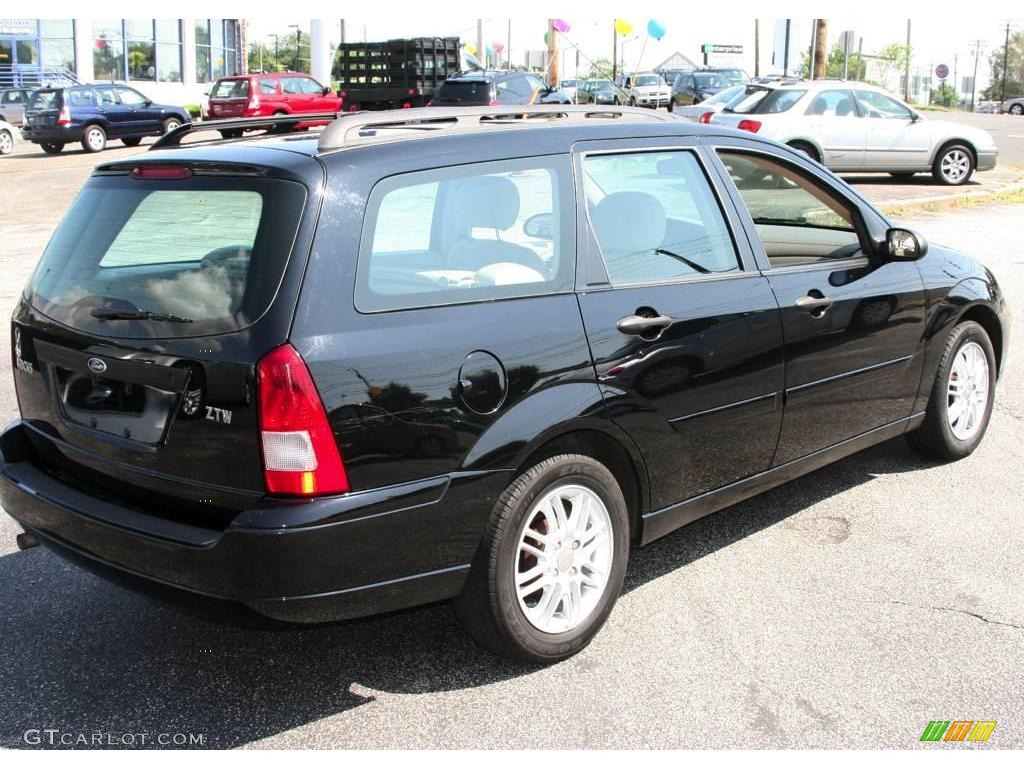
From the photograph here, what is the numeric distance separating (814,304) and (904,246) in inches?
27.4

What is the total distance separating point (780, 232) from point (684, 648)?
2078 mm

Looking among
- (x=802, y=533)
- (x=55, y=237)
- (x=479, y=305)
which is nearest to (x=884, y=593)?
(x=802, y=533)

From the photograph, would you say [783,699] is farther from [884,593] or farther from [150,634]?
[150,634]

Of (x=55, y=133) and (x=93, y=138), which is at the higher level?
(x=55, y=133)

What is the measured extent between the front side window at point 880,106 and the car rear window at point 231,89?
56.4ft

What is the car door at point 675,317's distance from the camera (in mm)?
3705

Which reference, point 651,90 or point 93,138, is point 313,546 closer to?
point 93,138

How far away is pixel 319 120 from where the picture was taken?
4.29 m

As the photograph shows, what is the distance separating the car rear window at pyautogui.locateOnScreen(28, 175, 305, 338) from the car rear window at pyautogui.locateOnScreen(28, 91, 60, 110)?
2656cm

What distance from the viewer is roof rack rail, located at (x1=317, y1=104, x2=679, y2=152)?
3424mm

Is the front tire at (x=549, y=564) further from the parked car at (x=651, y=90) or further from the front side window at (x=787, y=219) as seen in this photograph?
the parked car at (x=651, y=90)

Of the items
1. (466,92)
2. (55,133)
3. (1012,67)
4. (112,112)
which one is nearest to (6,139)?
(55,133)

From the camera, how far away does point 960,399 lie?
17.8ft

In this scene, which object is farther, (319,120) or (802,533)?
(802,533)
